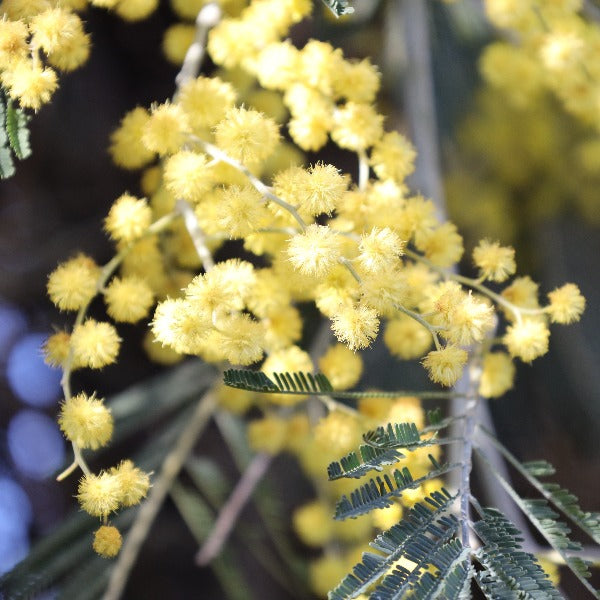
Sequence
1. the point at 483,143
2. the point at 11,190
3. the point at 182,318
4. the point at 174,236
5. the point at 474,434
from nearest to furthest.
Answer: the point at 182,318 → the point at 474,434 → the point at 174,236 → the point at 11,190 → the point at 483,143

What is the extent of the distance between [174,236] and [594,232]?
3.18 ft

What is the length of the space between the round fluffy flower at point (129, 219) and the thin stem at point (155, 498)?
0.43 m

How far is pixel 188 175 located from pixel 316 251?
0.15 m

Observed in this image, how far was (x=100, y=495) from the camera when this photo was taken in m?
0.57

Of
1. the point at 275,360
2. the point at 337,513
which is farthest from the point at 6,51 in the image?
the point at 337,513

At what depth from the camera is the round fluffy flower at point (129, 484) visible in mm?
584

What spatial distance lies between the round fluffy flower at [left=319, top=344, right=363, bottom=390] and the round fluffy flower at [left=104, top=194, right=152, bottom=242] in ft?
0.75

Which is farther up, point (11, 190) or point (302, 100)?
point (11, 190)

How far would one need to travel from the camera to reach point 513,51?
115cm

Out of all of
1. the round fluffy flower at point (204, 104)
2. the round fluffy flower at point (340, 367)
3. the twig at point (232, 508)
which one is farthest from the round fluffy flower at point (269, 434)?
the round fluffy flower at point (204, 104)

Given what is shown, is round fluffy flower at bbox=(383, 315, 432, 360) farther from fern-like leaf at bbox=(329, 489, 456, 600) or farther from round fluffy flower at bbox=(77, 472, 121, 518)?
round fluffy flower at bbox=(77, 472, 121, 518)

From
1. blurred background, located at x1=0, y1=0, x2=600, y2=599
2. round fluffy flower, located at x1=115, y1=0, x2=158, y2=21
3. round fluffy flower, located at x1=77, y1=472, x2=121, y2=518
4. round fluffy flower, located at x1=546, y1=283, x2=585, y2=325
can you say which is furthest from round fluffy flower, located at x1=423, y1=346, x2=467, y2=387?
blurred background, located at x1=0, y1=0, x2=600, y2=599

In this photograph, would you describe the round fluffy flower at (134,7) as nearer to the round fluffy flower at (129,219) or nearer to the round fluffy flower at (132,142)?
the round fluffy flower at (132,142)

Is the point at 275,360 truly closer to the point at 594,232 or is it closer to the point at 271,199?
the point at 271,199
